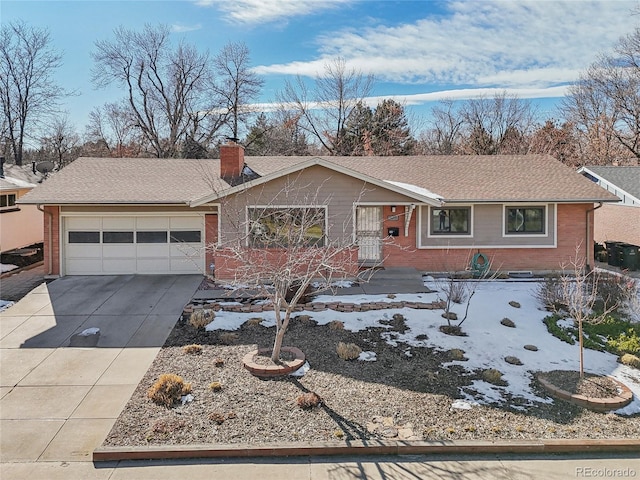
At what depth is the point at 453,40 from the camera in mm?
15156

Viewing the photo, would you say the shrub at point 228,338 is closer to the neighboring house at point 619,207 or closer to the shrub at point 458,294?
the shrub at point 458,294

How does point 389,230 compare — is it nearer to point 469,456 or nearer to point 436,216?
point 436,216

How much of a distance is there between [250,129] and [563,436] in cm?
3410

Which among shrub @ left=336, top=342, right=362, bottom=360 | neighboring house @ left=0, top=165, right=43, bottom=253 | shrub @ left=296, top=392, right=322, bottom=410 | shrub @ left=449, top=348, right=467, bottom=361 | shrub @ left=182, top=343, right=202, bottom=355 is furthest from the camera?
neighboring house @ left=0, top=165, right=43, bottom=253

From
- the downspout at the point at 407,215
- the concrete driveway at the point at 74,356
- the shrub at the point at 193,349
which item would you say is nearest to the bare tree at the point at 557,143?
the downspout at the point at 407,215

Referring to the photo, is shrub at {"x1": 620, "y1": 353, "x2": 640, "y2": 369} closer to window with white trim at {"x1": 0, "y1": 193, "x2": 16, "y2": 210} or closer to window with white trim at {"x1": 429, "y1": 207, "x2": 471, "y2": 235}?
window with white trim at {"x1": 429, "y1": 207, "x2": 471, "y2": 235}

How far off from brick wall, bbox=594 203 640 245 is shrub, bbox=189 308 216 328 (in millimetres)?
18424

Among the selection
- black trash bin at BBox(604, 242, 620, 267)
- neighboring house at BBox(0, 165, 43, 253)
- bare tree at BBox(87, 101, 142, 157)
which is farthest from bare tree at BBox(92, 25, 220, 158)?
black trash bin at BBox(604, 242, 620, 267)

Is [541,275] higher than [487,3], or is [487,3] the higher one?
[487,3]

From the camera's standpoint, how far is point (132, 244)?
49.7 ft

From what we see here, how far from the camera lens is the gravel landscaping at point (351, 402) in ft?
20.6

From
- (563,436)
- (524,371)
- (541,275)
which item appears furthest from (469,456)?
(541,275)

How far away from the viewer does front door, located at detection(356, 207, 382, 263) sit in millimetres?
15047

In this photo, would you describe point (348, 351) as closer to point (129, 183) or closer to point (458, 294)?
point (458, 294)
